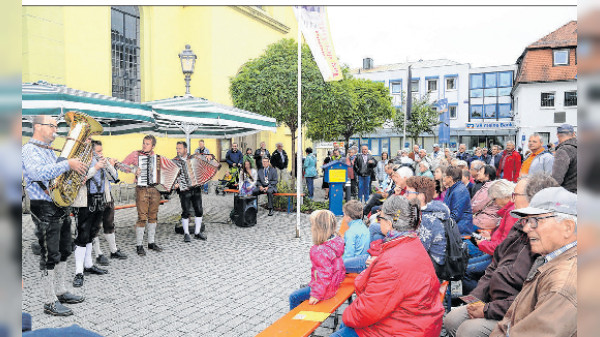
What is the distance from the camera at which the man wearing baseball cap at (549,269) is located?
1.69 meters

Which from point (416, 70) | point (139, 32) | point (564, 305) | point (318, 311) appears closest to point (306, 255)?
point (318, 311)

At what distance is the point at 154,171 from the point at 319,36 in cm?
404

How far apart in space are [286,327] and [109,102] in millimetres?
4704

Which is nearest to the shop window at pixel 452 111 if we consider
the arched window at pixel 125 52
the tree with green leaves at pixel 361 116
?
the tree with green leaves at pixel 361 116

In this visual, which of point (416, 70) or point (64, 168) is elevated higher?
point (416, 70)

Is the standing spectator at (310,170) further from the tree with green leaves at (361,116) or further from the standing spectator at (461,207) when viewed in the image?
the standing spectator at (461,207)

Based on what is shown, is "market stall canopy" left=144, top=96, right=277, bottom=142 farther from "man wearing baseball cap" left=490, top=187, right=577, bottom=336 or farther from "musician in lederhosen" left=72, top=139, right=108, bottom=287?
"man wearing baseball cap" left=490, top=187, right=577, bottom=336

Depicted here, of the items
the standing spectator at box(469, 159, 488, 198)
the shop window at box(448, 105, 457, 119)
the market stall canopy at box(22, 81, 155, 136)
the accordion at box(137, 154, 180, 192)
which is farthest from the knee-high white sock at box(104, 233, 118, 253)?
the shop window at box(448, 105, 457, 119)

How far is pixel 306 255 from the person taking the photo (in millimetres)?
6820

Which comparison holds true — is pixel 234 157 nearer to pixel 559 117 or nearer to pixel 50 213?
pixel 50 213

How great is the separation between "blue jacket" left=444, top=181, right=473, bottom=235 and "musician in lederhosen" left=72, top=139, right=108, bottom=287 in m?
4.81

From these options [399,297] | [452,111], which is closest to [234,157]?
[399,297]

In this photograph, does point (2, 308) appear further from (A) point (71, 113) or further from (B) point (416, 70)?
(B) point (416, 70)

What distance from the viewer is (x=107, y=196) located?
227 inches
